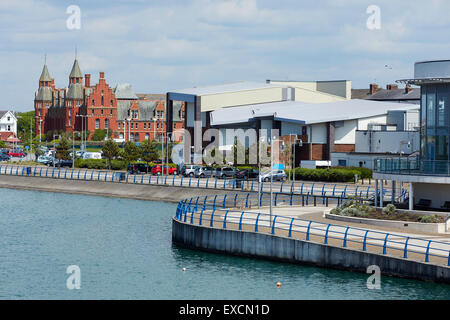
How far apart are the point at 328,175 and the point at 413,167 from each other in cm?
3066

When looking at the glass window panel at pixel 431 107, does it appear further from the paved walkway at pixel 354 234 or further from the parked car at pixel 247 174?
the parked car at pixel 247 174

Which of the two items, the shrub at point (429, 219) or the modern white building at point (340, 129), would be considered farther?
the modern white building at point (340, 129)

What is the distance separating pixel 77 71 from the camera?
185500 millimetres

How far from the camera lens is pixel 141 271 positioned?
39.5 meters

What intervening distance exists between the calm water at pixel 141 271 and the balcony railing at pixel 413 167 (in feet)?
35.2

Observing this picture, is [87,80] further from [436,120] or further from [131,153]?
[436,120]

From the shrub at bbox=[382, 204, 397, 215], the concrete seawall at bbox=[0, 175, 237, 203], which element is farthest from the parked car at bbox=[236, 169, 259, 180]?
the shrub at bbox=[382, 204, 397, 215]

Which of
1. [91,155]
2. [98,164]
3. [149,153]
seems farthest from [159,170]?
[91,155]

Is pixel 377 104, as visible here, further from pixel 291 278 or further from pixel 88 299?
pixel 88 299

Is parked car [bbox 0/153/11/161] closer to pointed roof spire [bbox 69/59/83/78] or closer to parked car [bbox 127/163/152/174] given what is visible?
parked car [bbox 127/163/152/174]

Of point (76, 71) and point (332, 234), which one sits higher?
point (76, 71)

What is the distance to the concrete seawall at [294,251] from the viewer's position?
34750 mm

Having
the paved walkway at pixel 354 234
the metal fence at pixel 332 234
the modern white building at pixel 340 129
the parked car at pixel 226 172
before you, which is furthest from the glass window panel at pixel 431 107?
the modern white building at pixel 340 129

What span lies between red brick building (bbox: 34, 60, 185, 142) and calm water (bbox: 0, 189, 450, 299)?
116947 mm
